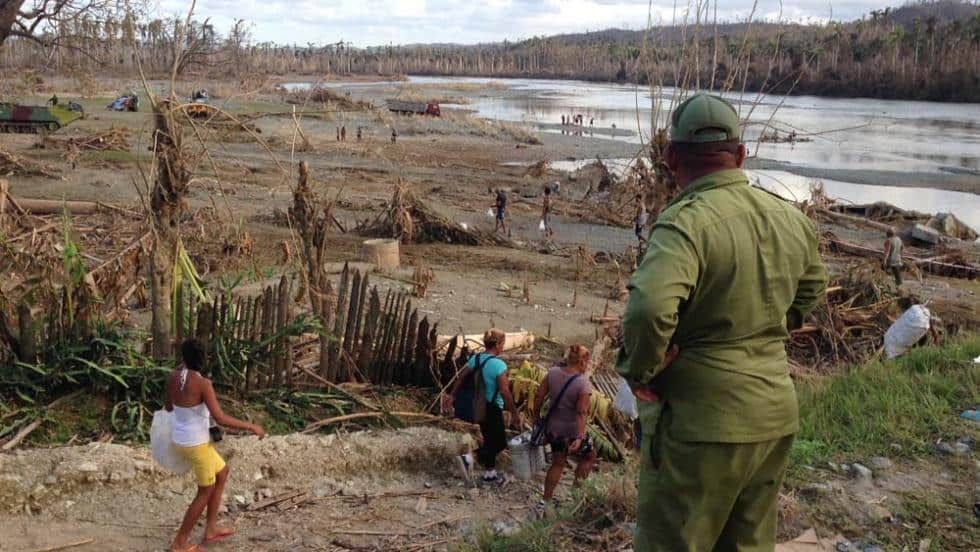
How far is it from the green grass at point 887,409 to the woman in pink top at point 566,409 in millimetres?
1287

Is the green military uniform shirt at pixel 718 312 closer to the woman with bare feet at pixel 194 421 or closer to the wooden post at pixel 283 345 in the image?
the woman with bare feet at pixel 194 421

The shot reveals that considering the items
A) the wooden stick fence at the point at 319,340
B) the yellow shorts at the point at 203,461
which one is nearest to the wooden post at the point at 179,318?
the wooden stick fence at the point at 319,340

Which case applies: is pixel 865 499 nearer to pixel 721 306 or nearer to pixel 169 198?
pixel 721 306

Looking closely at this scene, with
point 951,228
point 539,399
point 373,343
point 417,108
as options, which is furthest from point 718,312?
point 417,108

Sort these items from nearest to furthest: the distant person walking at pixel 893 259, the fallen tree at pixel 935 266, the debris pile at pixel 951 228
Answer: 1. the distant person walking at pixel 893 259
2. the fallen tree at pixel 935 266
3. the debris pile at pixel 951 228

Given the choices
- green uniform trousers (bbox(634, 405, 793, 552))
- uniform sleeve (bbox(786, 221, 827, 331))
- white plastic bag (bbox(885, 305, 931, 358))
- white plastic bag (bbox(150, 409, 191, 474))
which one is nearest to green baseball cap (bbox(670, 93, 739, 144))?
uniform sleeve (bbox(786, 221, 827, 331))

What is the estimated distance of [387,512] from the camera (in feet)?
16.8

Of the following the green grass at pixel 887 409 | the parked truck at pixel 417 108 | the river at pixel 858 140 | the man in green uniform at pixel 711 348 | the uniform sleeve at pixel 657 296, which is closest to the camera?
the uniform sleeve at pixel 657 296

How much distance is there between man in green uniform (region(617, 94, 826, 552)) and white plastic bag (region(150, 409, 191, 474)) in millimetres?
2665

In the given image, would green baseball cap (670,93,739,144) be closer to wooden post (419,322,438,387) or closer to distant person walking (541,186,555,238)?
wooden post (419,322,438,387)

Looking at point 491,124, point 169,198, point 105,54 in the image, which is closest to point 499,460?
point 169,198

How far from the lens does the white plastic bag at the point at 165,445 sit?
4262 millimetres

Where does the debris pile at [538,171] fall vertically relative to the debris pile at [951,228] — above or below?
above

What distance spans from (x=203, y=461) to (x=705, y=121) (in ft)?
10.2
